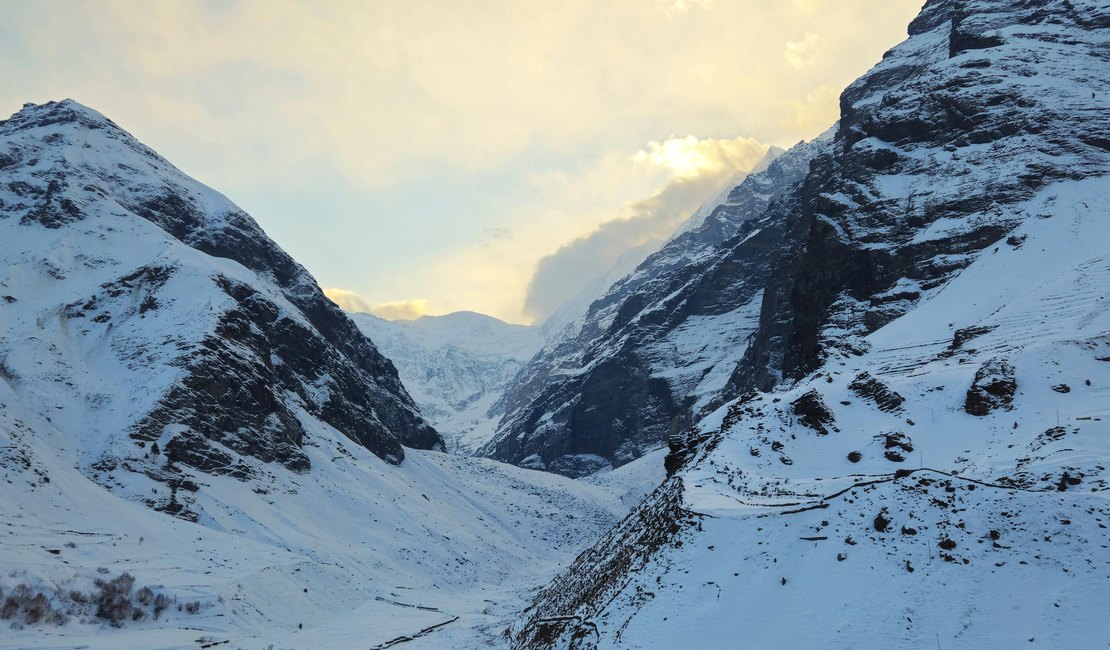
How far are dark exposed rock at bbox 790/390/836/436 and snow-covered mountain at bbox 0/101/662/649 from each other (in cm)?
1684

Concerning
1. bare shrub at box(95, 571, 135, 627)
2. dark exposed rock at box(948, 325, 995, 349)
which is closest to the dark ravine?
dark exposed rock at box(948, 325, 995, 349)

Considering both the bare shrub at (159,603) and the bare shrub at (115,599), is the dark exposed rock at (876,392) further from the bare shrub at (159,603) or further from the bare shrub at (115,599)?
the bare shrub at (115,599)

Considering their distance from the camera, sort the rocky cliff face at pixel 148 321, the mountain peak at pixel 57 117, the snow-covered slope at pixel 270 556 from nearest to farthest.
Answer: the snow-covered slope at pixel 270 556 → the rocky cliff face at pixel 148 321 → the mountain peak at pixel 57 117

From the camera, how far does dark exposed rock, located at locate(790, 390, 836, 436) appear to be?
29625 millimetres

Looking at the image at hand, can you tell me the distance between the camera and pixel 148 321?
57.7 meters

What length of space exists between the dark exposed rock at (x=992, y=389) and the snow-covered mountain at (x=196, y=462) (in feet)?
74.3

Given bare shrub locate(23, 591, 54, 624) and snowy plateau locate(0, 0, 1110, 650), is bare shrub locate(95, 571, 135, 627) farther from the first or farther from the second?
bare shrub locate(23, 591, 54, 624)

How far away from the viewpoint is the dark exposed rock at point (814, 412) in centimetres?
2962

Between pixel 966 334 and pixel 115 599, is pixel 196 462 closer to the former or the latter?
pixel 115 599

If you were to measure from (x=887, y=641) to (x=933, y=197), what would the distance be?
6589 cm

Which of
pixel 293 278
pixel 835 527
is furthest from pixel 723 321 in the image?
pixel 835 527

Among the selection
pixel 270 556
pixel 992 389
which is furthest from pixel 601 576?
pixel 270 556

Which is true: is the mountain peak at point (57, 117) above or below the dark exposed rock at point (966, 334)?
above

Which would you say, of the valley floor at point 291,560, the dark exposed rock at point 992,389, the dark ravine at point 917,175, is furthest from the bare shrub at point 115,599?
the dark exposed rock at point 992,389
